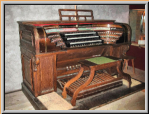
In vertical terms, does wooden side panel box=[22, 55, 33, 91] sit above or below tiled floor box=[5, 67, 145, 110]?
above

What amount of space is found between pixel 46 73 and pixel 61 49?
1.86 feet

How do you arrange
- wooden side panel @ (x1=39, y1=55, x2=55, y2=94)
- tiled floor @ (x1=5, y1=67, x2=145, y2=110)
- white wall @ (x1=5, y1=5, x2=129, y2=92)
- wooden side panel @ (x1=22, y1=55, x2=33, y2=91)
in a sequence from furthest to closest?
white wall @ (x1=5, y1=5, x2=129, y2=92) < wooden side panel @ (x1=22, y1=55, x2=33, y2=91) < wooden side panel @ (x1=39, y1=55, x2=55, y2=94) < tiled floor @ (x1=5, y1=67, x2=145, y2=110)

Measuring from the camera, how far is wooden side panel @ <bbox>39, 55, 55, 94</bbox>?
2.98 m

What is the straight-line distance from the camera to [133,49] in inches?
203

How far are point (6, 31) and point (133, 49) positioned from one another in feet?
12.9

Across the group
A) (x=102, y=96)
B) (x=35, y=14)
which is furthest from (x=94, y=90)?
(x=35, y=14)

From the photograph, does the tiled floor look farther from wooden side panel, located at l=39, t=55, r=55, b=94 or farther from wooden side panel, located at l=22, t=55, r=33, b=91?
wooden side panel, located at l=39, t=55, r=55, b=94

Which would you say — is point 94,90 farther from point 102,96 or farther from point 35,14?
point 35,14

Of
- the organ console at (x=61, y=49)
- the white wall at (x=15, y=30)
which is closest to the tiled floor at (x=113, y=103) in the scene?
the organ console at (x=61, y=49)

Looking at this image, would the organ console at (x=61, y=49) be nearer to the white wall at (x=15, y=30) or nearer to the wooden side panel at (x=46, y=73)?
the wooden side panel at (x=46, y=73)

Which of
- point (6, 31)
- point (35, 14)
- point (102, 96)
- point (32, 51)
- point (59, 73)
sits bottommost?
point (102, 96)

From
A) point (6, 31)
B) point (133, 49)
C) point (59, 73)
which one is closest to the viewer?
point (6, 31)

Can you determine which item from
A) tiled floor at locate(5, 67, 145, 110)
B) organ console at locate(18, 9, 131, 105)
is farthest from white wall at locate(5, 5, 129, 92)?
tiled floor at locate(5, 67, 145, 110)

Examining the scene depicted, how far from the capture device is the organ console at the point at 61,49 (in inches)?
113
